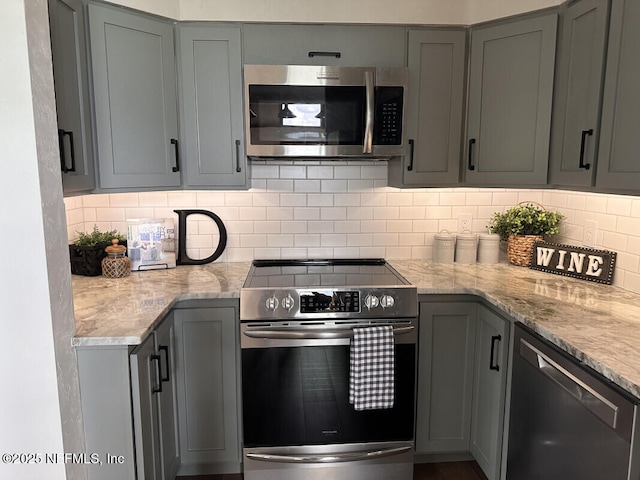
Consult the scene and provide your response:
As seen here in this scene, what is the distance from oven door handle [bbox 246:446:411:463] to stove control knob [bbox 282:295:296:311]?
70cm

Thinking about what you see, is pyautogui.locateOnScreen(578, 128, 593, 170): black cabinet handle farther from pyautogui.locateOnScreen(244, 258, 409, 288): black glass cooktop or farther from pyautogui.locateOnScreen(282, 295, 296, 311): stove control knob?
pyautogui.locateOnScreen(282, 295, 296, 311): stove control knob

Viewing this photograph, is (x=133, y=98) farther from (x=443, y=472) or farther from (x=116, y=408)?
(x=443, y=472)

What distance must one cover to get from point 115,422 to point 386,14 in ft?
6.98

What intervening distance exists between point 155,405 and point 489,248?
6.25 ft

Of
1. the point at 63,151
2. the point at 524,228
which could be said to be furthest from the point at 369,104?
the point at 63,151

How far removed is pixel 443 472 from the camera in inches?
92.8

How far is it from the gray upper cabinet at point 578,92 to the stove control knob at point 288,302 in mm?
1324

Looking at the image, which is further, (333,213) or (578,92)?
(333,213)

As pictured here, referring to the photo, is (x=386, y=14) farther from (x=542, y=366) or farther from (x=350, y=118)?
(x=542, y=366)

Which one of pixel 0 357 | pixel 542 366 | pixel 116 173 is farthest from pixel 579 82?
pixel 0 357

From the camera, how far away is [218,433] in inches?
88.4

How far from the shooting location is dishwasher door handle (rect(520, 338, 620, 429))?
128 centimetres

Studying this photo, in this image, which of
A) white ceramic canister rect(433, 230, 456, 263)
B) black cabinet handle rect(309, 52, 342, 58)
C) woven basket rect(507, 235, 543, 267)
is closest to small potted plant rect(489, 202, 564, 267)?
woven basket rect(507, 235, 543, 267)

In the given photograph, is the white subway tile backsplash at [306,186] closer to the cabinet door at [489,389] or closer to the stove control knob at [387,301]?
the stove control knob at [387,301]
